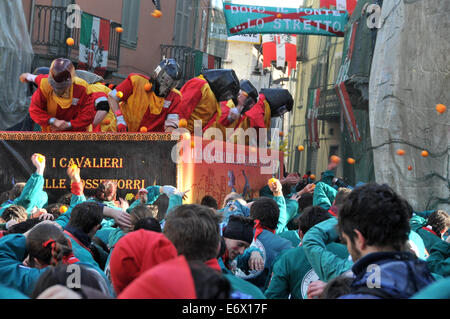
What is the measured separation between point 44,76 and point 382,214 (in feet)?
24.3

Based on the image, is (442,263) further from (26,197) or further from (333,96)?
(333,96)

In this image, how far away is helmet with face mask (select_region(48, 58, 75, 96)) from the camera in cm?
845

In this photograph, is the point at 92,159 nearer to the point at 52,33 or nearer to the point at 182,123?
the point at 182,123

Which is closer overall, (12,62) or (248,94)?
(248,94)

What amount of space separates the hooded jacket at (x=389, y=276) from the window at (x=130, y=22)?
21.0 m

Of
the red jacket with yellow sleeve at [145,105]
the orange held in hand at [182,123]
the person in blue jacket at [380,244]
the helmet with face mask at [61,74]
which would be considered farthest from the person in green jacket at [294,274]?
the orange held in hand at [182,123]

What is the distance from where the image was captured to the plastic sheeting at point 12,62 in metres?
15.7

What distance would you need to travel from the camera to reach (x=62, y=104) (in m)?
8.91

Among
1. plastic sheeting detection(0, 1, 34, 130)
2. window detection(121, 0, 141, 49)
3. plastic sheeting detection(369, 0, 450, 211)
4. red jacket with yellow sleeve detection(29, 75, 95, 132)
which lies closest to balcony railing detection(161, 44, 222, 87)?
window detection(121, 0, 141, 49)

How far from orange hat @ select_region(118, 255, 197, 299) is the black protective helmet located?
1201 cm

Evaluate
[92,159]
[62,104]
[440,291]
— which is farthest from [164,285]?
[62,104]

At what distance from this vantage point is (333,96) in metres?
25.2

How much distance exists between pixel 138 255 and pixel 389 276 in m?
0.95
